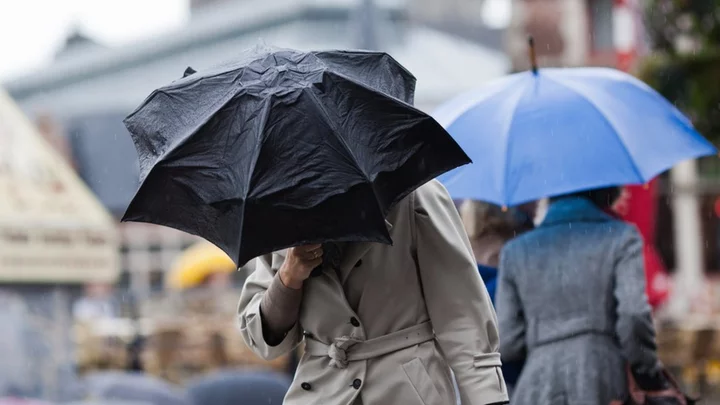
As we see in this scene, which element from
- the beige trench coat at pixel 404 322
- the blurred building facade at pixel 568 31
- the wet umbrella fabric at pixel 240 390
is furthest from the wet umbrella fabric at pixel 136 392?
the blurred building facade at pixel 568 31

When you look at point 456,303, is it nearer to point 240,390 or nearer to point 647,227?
point 240,390

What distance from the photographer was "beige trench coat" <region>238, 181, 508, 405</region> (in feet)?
12.6

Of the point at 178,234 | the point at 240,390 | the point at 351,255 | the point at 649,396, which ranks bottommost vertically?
the point at 178,234

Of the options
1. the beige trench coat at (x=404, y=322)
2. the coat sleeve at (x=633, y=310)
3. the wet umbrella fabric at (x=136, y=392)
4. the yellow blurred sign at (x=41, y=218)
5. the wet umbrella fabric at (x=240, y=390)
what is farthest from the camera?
the yellow blurred sign at (x=41, y=218)

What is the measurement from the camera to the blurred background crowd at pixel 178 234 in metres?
10.6

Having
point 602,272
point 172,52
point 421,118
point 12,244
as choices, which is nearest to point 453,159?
point 421,118

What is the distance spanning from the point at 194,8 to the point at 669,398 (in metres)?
74.1

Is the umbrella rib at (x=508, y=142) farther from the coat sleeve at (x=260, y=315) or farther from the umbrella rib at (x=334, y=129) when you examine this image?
the umbrella rib at (x=334, y=129)

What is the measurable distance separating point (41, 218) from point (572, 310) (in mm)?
5972

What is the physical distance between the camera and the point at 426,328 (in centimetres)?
394

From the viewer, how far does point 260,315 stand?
4016 millimetres

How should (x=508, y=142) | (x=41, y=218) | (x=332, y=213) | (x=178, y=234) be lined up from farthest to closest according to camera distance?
1. (x=178, y=234)
2. (x=41, y=218)
3. (x=508, y=142)
4. (x=332, y=213)

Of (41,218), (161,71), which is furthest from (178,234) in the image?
(41,218)

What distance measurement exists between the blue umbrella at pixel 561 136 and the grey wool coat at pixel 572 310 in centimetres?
22
